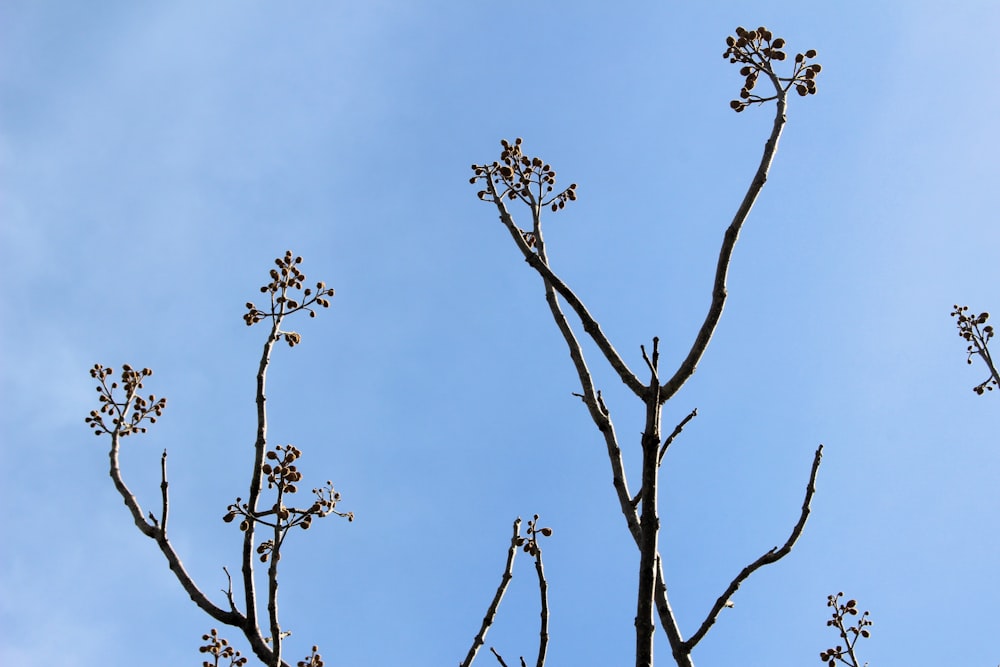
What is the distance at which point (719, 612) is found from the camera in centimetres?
445

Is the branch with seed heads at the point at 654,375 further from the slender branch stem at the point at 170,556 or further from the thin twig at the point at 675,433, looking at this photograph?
the slender branch stem at the point at 170,556

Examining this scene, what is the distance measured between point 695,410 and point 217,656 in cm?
581

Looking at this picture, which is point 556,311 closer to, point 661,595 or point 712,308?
point 712,308

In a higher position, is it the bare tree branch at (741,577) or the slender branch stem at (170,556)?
the slender branch stem at (170,556)

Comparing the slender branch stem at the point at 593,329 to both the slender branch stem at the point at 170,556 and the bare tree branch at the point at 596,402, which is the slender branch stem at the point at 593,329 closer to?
the bare tree branch at the point at 596,402

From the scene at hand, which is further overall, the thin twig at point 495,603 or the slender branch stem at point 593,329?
the thin twig at point 495,603

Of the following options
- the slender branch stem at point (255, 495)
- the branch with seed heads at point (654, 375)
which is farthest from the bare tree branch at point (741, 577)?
the slender branch stem at point (255, 495)

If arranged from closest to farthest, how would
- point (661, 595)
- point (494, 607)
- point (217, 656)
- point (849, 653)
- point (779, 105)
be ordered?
point (661, 595)
point (779, 105)
point (494, 607)
point (217, 656)
point (849, 653)

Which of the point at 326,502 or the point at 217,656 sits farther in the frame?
the point at 217,656

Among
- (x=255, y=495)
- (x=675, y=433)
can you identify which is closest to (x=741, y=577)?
(x=675, y=433)

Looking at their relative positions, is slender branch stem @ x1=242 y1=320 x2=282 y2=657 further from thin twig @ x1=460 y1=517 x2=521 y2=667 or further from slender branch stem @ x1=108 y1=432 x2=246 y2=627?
thin twig @ x1=460 y1=517 x2=521 y2=667

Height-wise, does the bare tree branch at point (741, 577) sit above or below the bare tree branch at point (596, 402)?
below

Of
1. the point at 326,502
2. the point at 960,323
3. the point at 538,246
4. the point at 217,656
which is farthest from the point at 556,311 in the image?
the point at 960,323

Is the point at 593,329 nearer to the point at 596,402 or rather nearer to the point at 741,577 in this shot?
the point at 596,402
